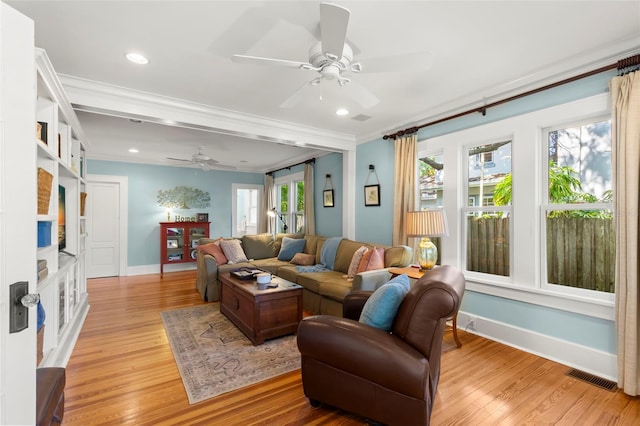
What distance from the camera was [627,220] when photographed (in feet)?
7.13

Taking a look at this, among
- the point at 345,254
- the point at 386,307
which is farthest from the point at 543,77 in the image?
the point at 345,254

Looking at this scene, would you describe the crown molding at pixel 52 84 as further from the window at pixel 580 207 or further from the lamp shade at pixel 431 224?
the window at pixel 580 207

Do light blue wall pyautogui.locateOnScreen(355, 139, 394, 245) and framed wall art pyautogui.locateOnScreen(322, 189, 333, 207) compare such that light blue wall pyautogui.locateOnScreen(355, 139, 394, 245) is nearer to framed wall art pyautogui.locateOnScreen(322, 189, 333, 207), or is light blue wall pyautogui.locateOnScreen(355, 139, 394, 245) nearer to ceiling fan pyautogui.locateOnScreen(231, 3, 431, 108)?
framed wall art pyautogui.locateOnScreen(322, 189, 333, 207)

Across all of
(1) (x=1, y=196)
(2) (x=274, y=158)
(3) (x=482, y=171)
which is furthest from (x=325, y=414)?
(2) (x=274, y=158)

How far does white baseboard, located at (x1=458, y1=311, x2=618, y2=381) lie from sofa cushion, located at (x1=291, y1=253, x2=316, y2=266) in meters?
2.40

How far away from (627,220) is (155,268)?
7.49 m

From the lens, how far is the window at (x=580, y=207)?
253 cm

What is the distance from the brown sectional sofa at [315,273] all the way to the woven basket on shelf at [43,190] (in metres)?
2.59

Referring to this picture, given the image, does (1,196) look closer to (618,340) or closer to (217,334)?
(217,334)

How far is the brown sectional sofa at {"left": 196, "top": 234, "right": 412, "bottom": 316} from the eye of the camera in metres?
3.37

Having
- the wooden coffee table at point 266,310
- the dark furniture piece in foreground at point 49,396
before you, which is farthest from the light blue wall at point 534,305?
the dark furniture piece in foreground at point 49,396

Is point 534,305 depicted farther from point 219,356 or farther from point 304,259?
point 304,259

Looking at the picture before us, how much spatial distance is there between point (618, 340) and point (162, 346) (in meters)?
3.82

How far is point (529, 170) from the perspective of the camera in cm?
286
